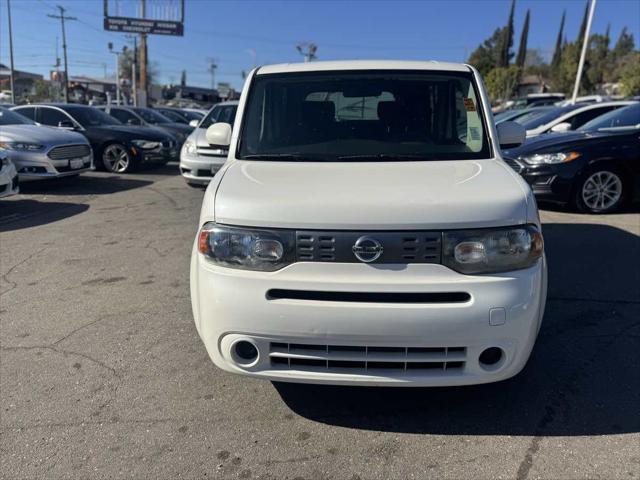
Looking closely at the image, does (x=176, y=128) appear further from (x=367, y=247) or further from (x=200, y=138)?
(x=367, y=247)

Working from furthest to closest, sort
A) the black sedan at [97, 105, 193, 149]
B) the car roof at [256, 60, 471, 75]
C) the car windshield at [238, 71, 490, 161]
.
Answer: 1. the black sedan at [97, 105, 193, 149]
2. the car roof at [256, 60, 471, 75]
3. the car windshield at [238, 71, 490, 161]

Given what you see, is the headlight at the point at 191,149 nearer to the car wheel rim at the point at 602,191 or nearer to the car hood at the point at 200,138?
the car hood at the point at 200,138

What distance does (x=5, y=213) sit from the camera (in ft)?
26.6

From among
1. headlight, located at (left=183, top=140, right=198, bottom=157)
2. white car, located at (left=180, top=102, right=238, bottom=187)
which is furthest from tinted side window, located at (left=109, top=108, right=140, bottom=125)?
headlight, located at (left=183, top=140, right=198, bottom=157)

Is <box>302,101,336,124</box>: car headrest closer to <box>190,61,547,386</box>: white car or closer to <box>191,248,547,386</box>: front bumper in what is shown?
<box>190,61,547,386</box>: white car

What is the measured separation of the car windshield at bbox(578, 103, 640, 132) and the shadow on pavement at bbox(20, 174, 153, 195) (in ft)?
28.5

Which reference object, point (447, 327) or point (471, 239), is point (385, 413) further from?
point (471, 239)

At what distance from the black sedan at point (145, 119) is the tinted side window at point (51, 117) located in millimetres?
2984

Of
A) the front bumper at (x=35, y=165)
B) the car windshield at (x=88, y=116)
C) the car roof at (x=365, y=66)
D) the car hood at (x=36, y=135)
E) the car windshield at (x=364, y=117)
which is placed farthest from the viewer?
the car windshield at (x=88, y=116)

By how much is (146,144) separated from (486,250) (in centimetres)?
1148

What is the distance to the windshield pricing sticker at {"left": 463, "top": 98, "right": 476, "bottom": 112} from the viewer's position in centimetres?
369

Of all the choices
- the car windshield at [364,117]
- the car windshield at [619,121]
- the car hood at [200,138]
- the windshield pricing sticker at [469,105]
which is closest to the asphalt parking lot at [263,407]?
the car windshield at [364,117]

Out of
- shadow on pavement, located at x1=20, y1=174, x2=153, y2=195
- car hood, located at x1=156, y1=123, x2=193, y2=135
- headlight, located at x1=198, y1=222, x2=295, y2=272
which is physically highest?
headlight, located at x1=198, y1=222, x2=295, y2=272

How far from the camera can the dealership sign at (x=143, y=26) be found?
31.7m
